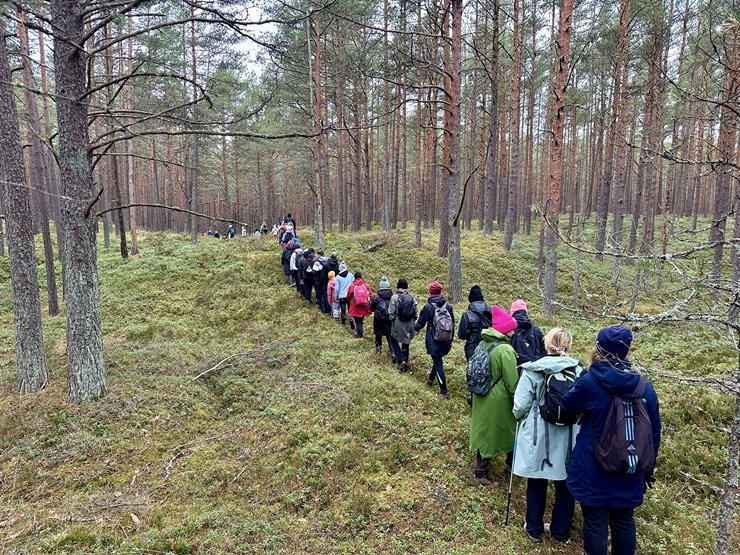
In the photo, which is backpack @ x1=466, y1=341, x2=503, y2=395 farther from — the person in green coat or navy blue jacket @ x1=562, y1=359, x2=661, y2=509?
navy blue jacket @ x1=562, y1=359, x2=661, y2=509

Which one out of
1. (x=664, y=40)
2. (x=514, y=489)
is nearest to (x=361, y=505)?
(x=514, y=489)

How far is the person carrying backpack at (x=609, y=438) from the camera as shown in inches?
124

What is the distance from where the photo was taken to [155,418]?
6.40 m

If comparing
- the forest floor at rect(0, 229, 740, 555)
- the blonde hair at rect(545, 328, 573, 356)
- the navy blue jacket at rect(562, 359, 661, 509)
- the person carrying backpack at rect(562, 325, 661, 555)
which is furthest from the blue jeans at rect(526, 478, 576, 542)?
the blonde hair at rect(545, 328, 573, 356)

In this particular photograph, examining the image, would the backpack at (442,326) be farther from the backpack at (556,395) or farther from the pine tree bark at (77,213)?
the pine tree bark at (77,213)

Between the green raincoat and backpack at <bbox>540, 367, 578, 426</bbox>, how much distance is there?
641mm

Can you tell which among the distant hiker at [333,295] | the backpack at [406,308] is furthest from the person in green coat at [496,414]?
the distant hiker at [333,295]

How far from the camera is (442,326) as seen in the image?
6.58 meters

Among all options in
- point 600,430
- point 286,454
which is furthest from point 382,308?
point 600,430

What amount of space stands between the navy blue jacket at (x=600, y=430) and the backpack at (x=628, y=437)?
0.06 meters

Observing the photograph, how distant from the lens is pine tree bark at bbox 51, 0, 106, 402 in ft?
19.8

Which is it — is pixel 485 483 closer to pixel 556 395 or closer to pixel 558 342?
pixel 556 395

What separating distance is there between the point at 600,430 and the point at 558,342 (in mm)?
881

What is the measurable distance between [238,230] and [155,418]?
33663 mm
